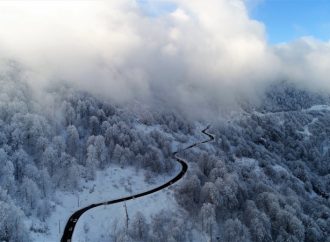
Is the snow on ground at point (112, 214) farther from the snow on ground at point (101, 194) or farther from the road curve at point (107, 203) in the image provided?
the road curve at point (107, 203)

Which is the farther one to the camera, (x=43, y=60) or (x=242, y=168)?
(x=43, y=60)

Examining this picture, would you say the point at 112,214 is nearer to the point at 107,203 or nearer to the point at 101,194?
the point at 107,203

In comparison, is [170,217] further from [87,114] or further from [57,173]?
[87,114]

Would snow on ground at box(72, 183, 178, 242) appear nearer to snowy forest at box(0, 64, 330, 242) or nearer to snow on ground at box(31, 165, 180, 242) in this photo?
snow on ground at box(31, 165, 180, 242)

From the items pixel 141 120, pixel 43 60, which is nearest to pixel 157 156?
pixel 141 120

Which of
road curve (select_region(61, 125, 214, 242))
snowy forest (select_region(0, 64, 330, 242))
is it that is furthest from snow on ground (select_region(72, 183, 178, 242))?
snowy forest (select_region(0, 64, 330, 242))
